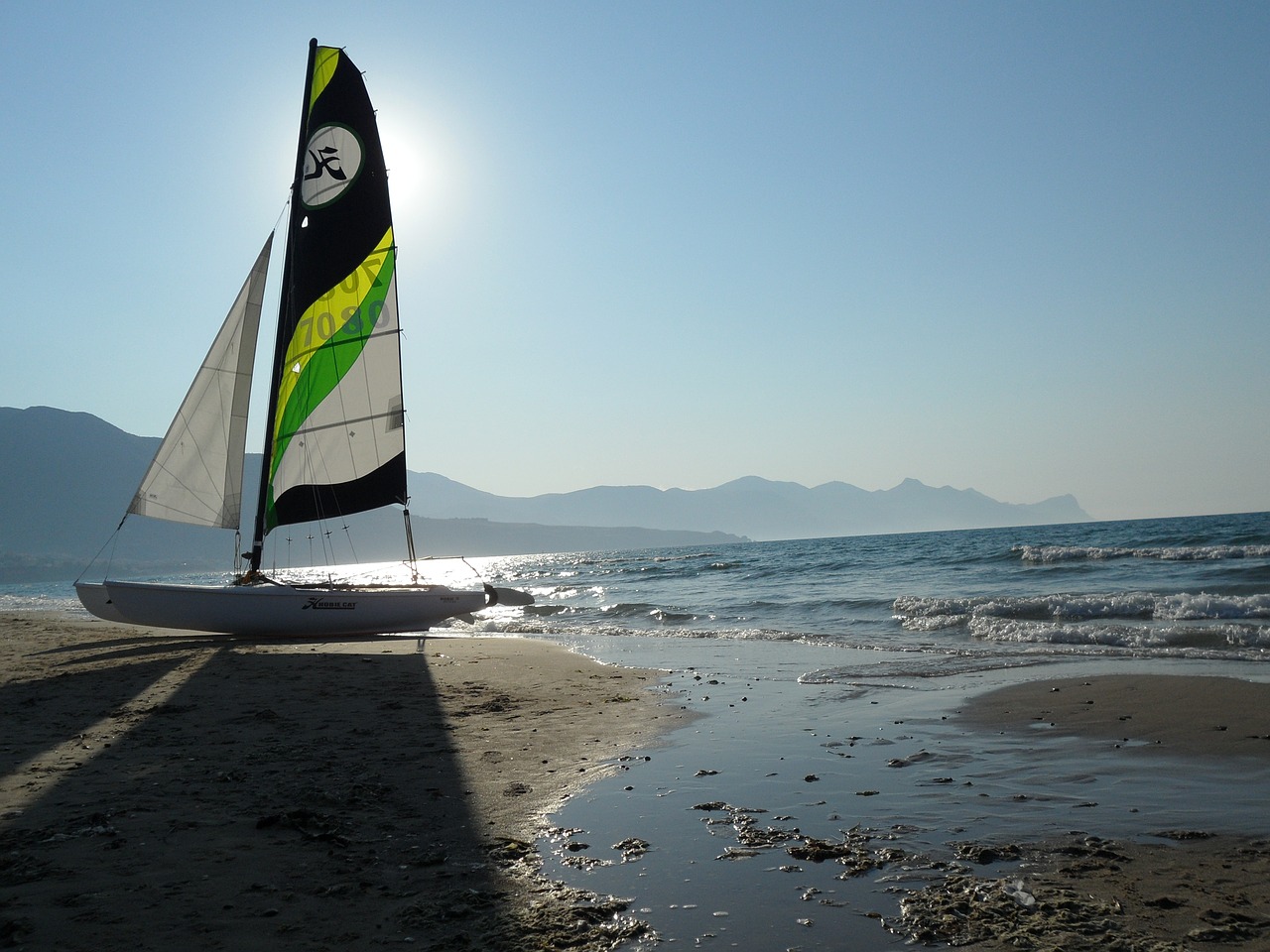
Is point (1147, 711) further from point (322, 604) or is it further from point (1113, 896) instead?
point (322, 604)

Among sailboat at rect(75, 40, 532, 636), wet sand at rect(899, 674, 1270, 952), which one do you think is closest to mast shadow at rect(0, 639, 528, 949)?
wet sand at rect(899, 674, 1270, 952)

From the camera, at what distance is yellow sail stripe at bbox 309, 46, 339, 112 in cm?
1764

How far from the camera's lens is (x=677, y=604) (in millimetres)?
24375

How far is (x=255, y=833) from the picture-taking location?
447 cm

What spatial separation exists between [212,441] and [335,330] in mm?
3349

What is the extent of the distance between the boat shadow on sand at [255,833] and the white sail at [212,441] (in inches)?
286

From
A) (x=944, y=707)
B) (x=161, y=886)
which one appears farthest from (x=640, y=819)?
(x=944, y=707)

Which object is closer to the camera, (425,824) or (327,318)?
(425,824)

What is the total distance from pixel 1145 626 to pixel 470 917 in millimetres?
14853

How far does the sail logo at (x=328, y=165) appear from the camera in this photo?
56.7ft

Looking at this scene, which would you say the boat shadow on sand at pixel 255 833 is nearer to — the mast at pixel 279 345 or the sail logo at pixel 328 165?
the mast at pixel 279 345

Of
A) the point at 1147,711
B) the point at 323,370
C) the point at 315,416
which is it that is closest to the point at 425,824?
the point at 1147,711

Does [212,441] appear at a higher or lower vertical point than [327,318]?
lower

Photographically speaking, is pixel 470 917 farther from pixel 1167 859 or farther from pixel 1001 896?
pixel 1167 859
